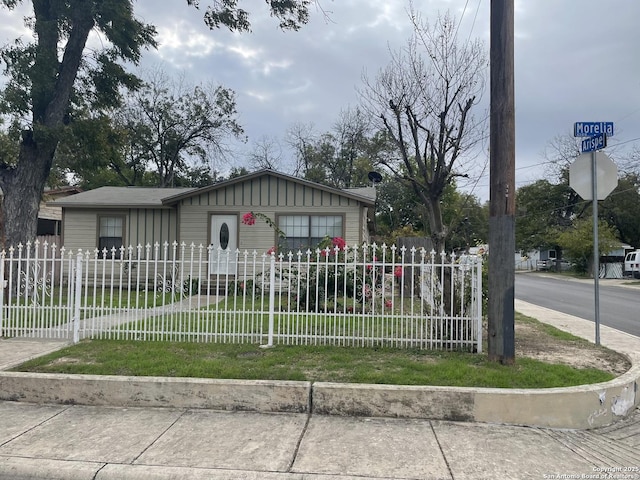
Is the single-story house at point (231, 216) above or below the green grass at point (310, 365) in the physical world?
above

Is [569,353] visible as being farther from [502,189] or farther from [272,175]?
[272,175]

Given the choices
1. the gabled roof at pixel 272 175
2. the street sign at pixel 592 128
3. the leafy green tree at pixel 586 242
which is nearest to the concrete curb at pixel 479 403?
the street sign at pixel 592 128

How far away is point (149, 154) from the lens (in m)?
36.4

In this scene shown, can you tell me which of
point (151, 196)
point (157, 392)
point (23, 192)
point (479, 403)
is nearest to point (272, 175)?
point (151, 196)

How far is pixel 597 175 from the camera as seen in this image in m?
7.68

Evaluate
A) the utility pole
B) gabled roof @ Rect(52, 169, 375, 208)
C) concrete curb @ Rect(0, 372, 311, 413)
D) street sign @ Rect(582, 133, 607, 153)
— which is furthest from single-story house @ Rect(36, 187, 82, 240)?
street sign @ Rect(582, 133, 607, 153)

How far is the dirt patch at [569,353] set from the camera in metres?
6.15

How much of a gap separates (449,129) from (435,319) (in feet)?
12.5

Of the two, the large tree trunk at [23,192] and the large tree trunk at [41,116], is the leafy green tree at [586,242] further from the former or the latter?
the large tree trunk at [23,192]

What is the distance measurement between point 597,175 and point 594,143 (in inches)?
20.6

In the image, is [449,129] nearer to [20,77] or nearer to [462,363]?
[462,363]

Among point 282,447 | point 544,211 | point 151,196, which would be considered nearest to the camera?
point 282,447

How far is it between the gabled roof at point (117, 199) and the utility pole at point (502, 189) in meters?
11.4

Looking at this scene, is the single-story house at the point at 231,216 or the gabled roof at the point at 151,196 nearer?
the gabled roof at the point at 151,196
